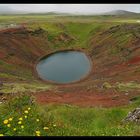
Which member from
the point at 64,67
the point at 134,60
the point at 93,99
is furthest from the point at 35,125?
the point at 64,67

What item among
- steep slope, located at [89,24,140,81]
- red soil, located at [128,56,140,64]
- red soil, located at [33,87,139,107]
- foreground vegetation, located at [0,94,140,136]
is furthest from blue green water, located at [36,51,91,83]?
foreground vegetation, located at [0,94,140,136]

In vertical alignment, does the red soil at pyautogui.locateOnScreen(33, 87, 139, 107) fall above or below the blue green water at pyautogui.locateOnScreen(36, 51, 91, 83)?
above

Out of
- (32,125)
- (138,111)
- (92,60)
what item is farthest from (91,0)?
(92,60)

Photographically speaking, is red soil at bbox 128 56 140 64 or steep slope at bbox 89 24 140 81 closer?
steep slope at bbox 89 24 140 81

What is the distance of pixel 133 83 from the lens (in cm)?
4391

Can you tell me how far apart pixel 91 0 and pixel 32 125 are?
4.18 metres

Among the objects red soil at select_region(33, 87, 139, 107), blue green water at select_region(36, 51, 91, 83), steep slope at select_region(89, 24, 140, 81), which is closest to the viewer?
red soil at select_region(33, 87, 139, 107)

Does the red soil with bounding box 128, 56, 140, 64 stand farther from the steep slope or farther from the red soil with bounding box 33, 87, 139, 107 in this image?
the red soil with bounding box 33, 87, 139, 107

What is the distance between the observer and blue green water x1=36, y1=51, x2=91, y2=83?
6511 cm

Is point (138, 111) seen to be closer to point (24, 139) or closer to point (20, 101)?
point (20, 101)

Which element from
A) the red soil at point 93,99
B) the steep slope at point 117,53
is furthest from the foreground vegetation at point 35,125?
the steep slope at point 117,53

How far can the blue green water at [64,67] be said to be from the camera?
214 ft

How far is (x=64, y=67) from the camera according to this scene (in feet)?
243

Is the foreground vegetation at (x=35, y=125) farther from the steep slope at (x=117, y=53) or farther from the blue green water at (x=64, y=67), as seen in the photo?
the blue green water at (x=64, y=67)
